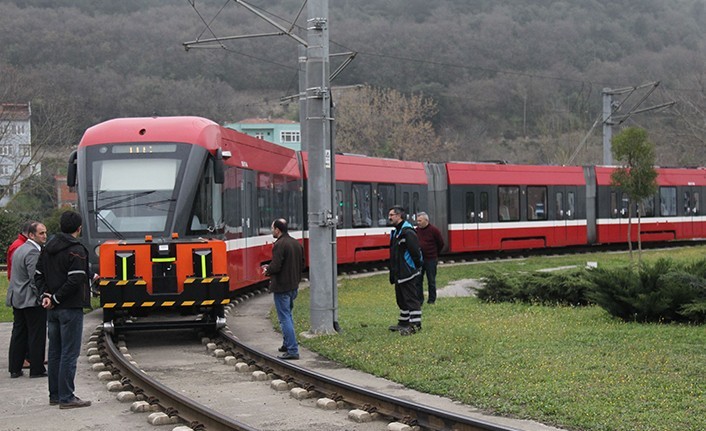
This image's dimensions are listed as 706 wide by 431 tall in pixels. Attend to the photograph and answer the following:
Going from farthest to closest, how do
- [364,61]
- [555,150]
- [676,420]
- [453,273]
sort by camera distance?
[364,61] < [555,150] < [453,273] < [676,420]

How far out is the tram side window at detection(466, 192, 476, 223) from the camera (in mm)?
37281

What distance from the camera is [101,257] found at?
626 inches

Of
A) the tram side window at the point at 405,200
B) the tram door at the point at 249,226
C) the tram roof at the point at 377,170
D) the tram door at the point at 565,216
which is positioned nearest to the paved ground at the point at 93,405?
the tram door at the point at 249,226

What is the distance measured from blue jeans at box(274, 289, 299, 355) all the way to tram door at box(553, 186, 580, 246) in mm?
26732

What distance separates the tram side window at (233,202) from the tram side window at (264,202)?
2.07 meters

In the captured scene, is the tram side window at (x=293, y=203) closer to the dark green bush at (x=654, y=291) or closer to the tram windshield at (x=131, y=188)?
the tram windshield at (x=131, y=188)

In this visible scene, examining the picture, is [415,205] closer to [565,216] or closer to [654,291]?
[565,216]

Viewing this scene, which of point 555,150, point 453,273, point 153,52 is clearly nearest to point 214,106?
point 153,52

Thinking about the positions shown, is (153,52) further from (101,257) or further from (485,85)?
(101,257)

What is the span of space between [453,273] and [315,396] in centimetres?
1986

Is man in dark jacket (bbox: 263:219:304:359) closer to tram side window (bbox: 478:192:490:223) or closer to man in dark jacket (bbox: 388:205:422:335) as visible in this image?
man in dark jacket (bbox: 388:205:422:335)

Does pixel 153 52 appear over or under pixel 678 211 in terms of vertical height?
over

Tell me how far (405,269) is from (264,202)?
8412 millimetres

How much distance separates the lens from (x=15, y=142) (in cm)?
5781
